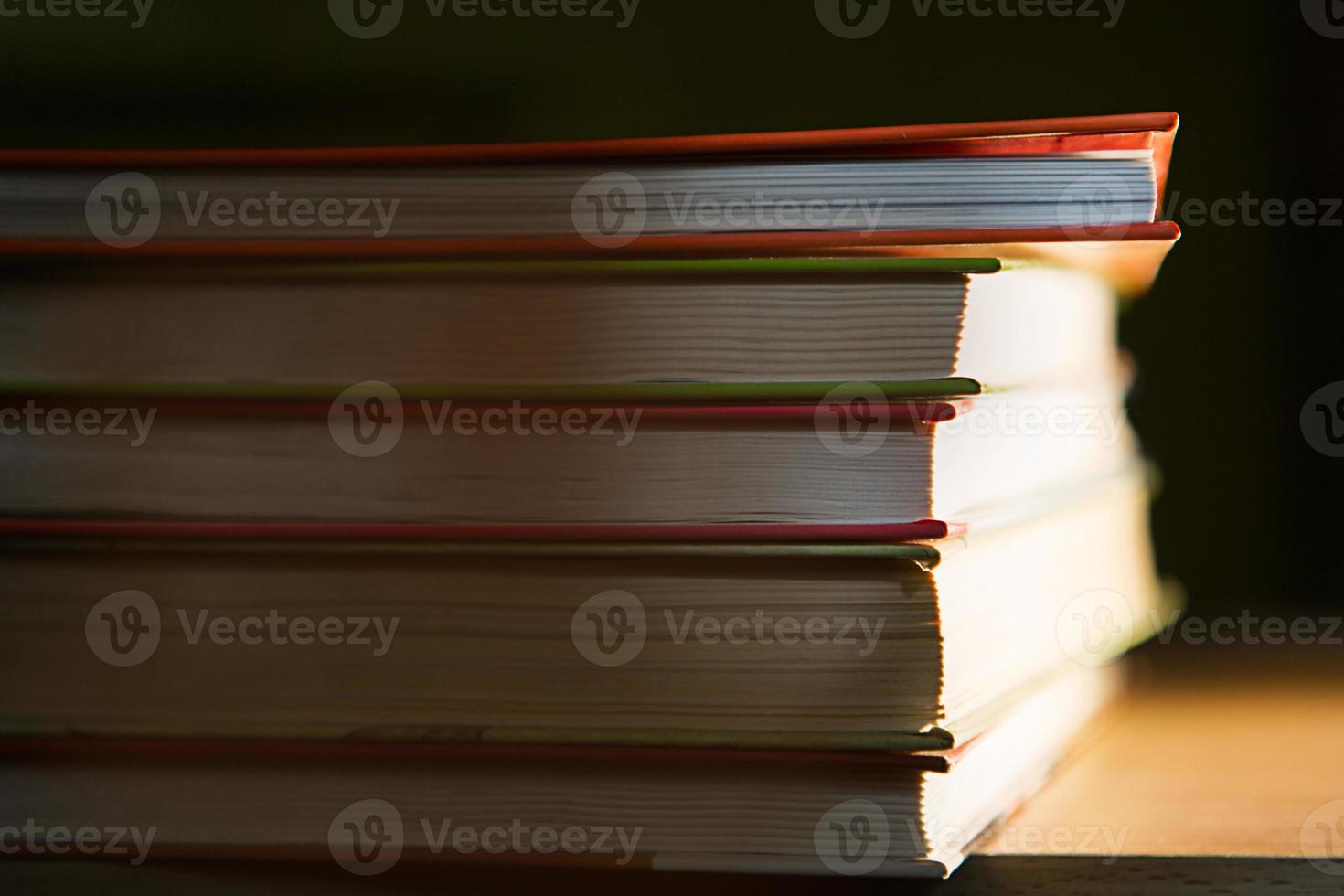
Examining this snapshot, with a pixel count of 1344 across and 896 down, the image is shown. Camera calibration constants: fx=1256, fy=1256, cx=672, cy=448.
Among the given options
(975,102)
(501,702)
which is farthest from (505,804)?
(975,102)

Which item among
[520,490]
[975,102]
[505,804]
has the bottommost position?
[505,804]

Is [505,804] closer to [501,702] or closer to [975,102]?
[501,702]

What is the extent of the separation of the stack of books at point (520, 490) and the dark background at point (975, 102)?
70 centimetres

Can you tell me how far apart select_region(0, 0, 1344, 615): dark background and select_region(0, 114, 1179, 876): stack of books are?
2.30 ft

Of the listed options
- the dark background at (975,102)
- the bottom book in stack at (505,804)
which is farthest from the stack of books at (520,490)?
the dark background at (975,102)

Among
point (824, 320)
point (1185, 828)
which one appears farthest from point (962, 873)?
point (824, 320)

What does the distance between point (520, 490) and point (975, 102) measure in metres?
0.85

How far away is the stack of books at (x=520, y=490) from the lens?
43cm

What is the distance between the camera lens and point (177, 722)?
0.45 metres

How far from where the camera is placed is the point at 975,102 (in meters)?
1.15

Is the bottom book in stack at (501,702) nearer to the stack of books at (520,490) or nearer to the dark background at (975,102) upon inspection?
the stack of books at (520,490)

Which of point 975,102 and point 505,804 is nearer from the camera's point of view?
point 505,804

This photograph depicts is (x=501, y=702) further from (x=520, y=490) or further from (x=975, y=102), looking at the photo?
(x=975, y=102)

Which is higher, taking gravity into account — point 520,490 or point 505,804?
point 520,490
